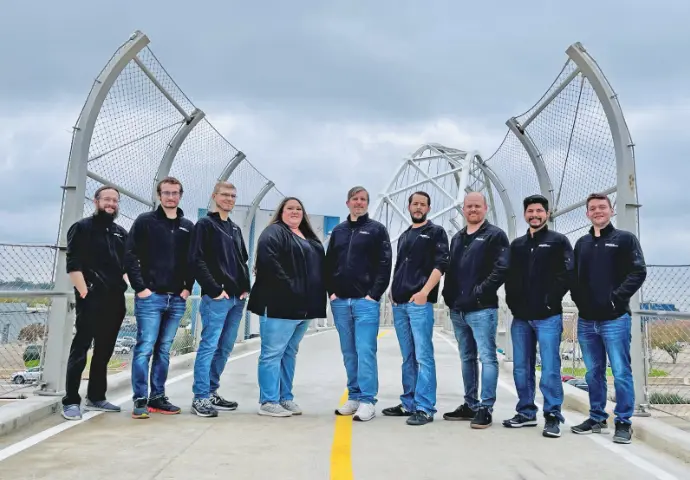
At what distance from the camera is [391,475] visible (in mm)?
3385

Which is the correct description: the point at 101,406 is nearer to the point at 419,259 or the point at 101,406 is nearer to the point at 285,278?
the point at 285,278

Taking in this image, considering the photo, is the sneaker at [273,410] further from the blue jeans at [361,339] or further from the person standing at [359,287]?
the blue jeans at [361,339]

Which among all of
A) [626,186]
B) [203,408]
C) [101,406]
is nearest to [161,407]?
[203,408]

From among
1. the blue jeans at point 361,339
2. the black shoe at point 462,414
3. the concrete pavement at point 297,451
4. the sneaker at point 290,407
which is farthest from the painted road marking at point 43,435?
the black shoe at point 462,414

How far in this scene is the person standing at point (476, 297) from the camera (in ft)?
15.7

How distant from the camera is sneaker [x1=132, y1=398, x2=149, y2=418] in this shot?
4.79 m

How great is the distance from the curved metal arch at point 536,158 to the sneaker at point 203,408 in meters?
4.38

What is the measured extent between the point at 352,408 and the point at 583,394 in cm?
240

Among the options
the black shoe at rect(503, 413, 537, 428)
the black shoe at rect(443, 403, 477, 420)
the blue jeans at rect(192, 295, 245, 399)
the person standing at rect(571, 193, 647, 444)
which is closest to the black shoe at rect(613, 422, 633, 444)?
the person standing at rect(571, 193, 647, 444)

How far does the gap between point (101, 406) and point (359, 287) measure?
238 cm

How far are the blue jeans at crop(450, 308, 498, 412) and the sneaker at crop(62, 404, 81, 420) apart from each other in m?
3.09

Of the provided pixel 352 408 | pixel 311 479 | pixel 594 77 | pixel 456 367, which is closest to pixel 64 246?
pixel 352 408

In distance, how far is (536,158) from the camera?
7.13 metres

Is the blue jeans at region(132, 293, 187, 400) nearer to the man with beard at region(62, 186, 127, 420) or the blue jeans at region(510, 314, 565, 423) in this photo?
the man with beard at region(62, 186, 127, 420)
